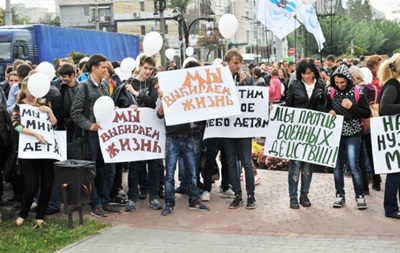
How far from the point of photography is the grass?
6910 millimetres

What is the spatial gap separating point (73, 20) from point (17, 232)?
262 feet

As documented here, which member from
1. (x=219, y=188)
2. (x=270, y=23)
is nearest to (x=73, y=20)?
(x=270, y=23)

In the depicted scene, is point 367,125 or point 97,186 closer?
point 97,186

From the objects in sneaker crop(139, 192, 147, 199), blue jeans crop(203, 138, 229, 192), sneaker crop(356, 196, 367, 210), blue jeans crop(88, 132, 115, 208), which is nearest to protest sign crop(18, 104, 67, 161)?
blue jeans crop(88, 132, 115, 208)

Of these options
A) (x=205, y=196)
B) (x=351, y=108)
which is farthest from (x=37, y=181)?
(x=351, y=108)

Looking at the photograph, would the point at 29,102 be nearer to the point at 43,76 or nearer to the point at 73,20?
the point at 43,76

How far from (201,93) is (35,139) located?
219cm

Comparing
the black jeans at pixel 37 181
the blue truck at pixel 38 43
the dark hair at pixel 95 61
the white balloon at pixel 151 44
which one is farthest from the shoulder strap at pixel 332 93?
the blue truck at pixel 38 43

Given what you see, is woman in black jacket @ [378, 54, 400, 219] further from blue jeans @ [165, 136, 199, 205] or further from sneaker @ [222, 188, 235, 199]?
blue jeans @ [165, 136, 199, 205]

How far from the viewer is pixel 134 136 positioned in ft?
28.0

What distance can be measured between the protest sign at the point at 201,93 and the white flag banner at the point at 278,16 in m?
9.07

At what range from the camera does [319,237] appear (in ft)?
22.8

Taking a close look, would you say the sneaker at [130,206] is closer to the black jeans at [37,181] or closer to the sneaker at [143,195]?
the sneaker at [143,195]

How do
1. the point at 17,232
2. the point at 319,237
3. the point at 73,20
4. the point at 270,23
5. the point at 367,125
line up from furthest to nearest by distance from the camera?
the point at 73,20, the point at 270,23, the point at 367,125, the point at 17,232, the point at 319,237
